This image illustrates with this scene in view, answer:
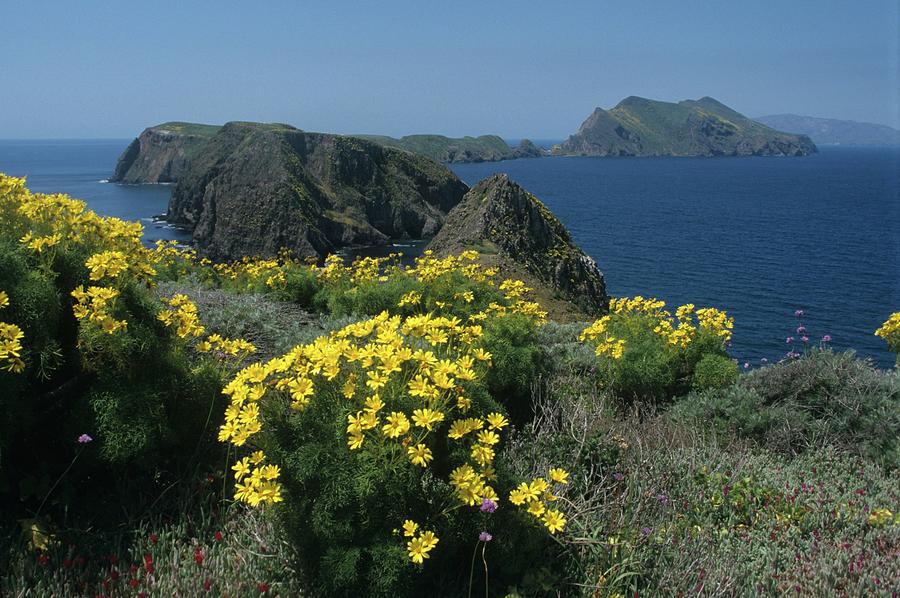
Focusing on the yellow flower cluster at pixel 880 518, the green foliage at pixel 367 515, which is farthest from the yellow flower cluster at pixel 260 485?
the yellow flower cluster at pixel 880 518

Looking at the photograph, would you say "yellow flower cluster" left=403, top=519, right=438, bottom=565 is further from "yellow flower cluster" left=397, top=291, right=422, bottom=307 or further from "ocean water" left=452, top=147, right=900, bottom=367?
"ocean water" left=452, top=147, right=900, bottom=367

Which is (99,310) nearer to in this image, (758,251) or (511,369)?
(511,369)

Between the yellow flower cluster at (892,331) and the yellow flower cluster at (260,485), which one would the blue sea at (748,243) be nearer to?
the yellow flower cluster at (892,331)

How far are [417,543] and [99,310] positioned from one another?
243 cm

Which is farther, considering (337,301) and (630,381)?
(337,301)

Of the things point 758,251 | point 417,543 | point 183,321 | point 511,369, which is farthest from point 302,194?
point 417,543

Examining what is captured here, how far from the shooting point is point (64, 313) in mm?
4246

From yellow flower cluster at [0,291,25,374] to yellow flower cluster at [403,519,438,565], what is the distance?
229cm

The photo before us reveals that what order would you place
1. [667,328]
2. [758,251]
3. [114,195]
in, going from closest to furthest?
[667,328], [758,251], [114,195]

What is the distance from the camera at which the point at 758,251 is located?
54.2 metres

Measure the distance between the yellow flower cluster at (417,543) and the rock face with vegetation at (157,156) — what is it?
139 m

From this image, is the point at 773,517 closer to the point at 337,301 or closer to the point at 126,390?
the point at 126,390

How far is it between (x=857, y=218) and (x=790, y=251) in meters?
27.6

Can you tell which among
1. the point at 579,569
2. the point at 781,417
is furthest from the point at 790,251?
the point at 579,569
